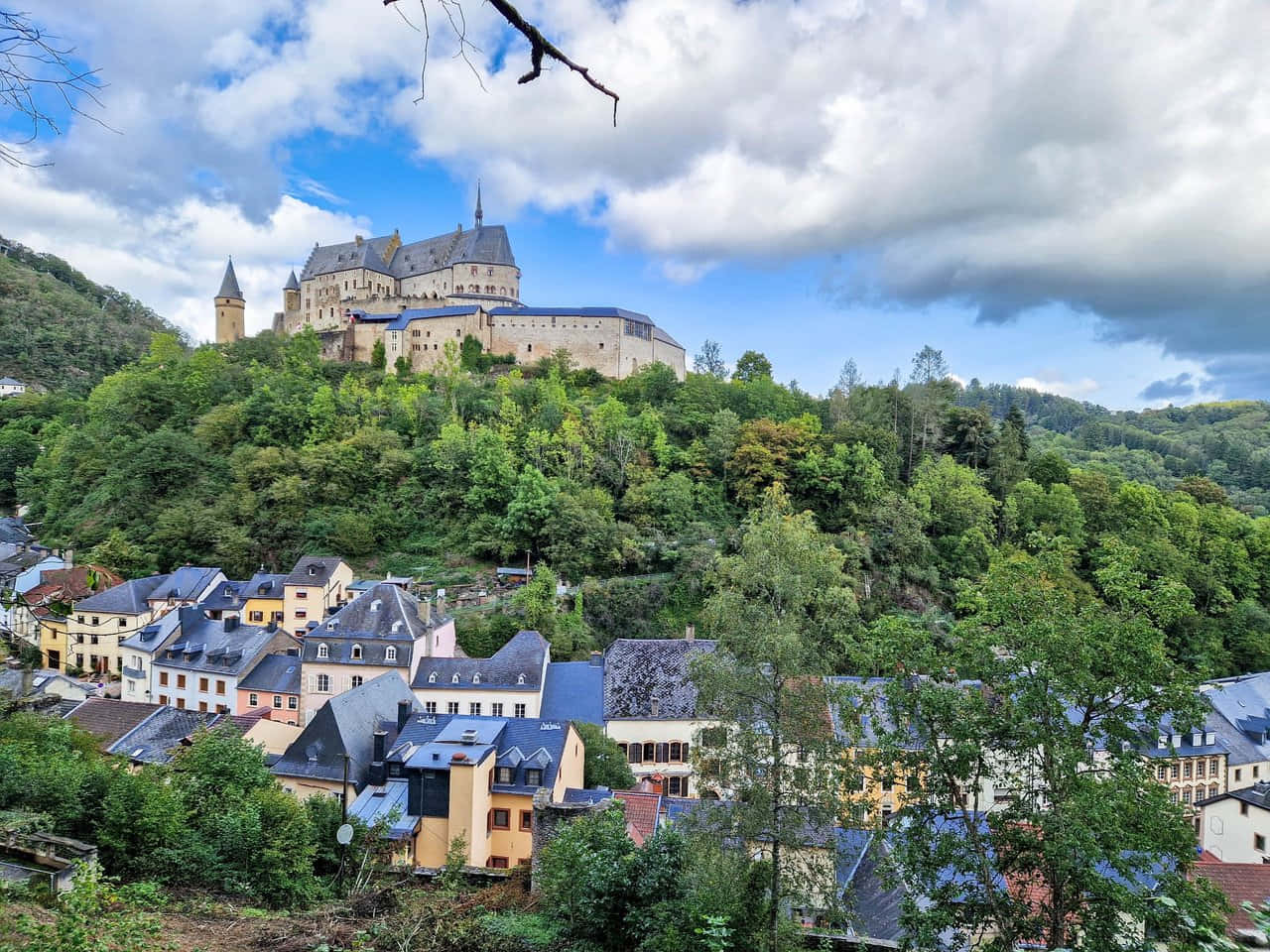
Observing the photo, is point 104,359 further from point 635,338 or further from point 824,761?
point 824,761

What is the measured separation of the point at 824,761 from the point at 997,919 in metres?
2.69

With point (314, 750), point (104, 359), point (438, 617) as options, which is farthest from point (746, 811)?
point (104, 359)

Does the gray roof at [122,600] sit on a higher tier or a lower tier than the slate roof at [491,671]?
higher

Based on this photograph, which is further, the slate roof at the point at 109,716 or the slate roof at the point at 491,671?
the slate roof at the point at 491,671

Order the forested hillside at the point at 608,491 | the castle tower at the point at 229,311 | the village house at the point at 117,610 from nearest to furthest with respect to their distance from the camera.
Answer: the village house at the point at 117,610 < the forested hillside at the point at 608,491 < the castle tower at the point at 229,311

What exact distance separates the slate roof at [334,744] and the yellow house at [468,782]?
479 millimetres

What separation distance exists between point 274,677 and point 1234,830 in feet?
101

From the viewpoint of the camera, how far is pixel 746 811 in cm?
985

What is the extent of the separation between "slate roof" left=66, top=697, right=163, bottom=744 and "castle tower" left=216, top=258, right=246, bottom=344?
55.1 meters

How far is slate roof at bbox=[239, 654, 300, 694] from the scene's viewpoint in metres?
25.4

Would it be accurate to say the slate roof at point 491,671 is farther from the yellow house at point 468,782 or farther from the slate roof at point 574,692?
the yellow house at point 468,782

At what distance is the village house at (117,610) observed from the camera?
30375 mm

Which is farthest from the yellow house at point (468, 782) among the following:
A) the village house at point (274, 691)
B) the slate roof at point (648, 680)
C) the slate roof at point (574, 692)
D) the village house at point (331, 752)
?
the village house at point (274, 691)

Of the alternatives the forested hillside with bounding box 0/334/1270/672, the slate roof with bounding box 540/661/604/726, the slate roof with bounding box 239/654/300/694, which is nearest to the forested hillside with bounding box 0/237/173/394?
the forested hillside with bounding box 0/334/1270/672
